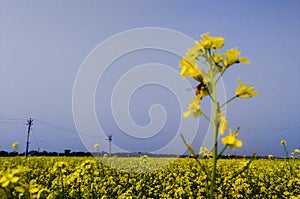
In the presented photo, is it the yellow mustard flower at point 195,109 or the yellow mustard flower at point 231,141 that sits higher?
the yellow mustard flower at point 195,109

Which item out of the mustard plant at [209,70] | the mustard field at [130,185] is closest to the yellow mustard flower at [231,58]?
the mustard plant at [209,70]

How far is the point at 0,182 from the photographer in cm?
106

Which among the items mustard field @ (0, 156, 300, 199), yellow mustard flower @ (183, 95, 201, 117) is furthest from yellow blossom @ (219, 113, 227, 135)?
mustard field @ (0, 156, 300, 199)

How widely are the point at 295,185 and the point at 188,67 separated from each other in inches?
275

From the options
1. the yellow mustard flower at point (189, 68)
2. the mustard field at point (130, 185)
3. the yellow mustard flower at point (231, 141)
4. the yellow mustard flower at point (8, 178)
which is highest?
the yellow mustard flower at point (189, 68)

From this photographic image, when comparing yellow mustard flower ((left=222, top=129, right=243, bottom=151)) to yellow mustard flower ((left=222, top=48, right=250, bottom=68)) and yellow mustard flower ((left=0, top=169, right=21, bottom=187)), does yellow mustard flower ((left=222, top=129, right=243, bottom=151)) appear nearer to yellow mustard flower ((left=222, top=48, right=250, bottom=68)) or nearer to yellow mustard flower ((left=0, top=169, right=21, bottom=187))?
yellow mustard flower ((left=222, top=48, right=250, bottom=68))

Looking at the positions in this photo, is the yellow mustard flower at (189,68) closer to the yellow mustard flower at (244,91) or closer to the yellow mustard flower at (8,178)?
the yellow mustard flower at (244,91)

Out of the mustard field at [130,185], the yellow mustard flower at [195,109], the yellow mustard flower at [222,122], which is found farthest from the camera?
the mustard field at [130,185]

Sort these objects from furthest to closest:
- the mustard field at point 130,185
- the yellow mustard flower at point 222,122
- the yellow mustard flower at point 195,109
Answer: the mustard field at point 130,185 → the yellow mustard flower at point 195,109 → the yellow mustard flower at point 222,122

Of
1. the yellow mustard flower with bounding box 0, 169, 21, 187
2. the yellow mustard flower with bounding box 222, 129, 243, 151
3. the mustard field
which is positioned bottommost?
the mustard field

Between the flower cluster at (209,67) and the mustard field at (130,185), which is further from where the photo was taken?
the mustard field at (130,185)

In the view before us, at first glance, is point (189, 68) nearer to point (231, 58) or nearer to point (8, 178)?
point (231, 58)

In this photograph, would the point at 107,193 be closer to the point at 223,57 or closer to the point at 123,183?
the point at 123,183

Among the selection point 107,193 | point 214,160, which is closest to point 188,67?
point 214,160
